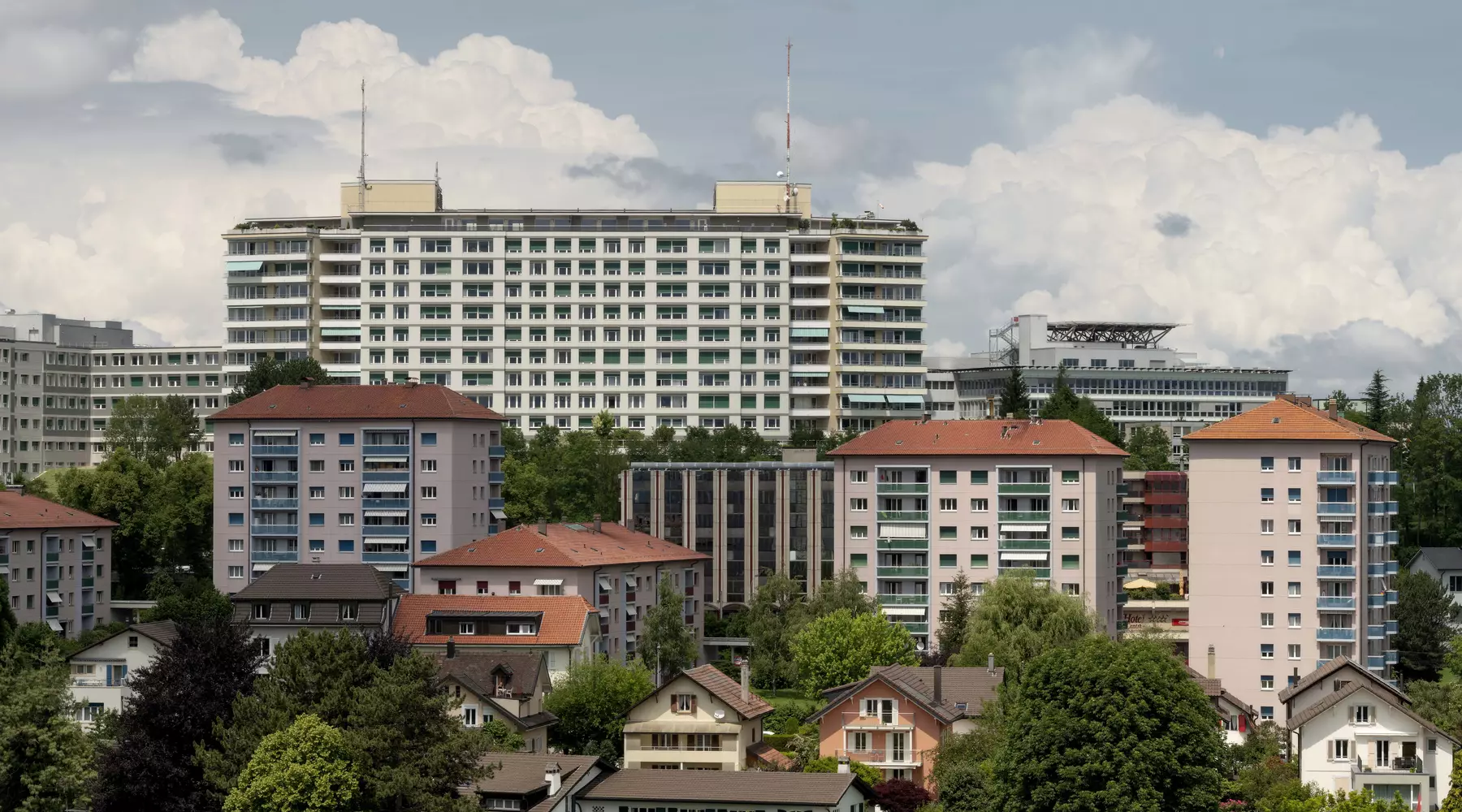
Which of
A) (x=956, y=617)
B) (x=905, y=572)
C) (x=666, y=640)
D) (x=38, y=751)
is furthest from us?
(x=905, y=572)

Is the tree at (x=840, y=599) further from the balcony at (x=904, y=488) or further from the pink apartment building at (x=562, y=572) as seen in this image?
the pink apartment building at (x=562, y=572)

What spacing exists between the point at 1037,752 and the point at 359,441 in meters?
69.4

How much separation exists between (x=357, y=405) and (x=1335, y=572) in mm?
61372

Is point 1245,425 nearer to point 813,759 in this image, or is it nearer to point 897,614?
point 897,614

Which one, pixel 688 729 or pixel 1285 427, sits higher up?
pixel 1285 427

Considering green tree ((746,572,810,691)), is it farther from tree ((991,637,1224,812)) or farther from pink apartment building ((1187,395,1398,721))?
tree ((991,637,1224,812))

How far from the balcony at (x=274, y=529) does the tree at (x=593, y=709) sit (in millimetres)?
42522

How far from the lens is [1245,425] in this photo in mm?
122188

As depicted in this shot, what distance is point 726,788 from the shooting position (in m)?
84.0

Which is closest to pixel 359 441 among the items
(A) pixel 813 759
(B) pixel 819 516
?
(B) pixel 819 516

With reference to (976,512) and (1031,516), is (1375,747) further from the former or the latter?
(976,512)

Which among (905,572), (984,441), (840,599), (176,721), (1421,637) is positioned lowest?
(1421,637)

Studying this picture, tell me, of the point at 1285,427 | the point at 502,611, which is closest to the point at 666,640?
the point at 502,611

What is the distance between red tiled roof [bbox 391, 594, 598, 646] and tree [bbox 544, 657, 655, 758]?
9007 mm
